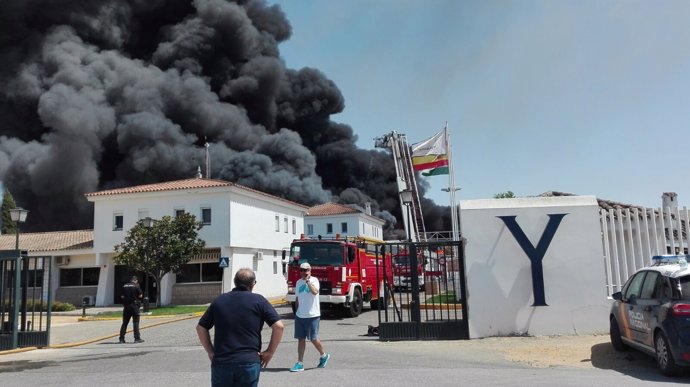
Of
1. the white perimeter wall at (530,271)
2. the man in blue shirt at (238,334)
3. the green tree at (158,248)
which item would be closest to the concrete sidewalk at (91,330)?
the green tree at (158,248)

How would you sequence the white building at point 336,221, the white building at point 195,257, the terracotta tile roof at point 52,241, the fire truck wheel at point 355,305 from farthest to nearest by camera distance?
the white building at point 336,221 → the terracotta tile roof at point 52,241 → the white building at point 195,257 → the fire truck wheel at point 355,305

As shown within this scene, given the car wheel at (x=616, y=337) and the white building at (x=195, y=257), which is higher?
the white building at (x=195, y=257)

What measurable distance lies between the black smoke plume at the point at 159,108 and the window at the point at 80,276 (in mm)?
21960

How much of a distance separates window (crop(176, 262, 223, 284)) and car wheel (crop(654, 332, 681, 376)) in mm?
25505

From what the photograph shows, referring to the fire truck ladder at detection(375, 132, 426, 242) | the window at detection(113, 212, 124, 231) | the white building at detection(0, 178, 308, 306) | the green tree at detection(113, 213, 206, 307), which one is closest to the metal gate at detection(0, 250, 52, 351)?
the green tree at detection(113, 213, 206, 307)

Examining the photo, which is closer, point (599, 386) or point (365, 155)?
point (599, 386)

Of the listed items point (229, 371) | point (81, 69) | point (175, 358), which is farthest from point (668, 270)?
point (81, 69)

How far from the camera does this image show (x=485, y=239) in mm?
11914

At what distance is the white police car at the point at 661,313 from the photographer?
24.1 feet

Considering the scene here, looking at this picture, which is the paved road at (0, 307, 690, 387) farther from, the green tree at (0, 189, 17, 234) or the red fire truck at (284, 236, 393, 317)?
the green tree at (0, 189, 17, 234)

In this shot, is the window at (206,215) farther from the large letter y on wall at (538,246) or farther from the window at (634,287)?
the window at (634,287)

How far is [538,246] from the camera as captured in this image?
11.8m

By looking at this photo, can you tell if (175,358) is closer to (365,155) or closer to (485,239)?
(485,239)

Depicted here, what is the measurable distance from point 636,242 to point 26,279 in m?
13.1
